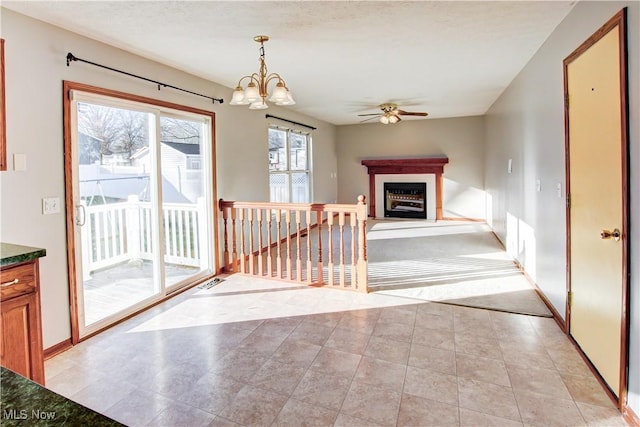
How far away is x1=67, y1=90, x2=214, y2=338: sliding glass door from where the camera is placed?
2.94 metres

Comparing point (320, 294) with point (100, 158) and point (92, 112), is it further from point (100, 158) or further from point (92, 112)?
point (92, 112)

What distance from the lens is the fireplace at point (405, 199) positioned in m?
8.52

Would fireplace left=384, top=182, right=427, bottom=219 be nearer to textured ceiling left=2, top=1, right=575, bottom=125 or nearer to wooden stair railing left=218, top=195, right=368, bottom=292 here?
wooden stair railing left=218, top=195, right=368, bottom=292

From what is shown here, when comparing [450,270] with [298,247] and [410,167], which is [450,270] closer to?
[298,247]

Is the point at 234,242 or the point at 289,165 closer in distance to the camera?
the point at 234,242

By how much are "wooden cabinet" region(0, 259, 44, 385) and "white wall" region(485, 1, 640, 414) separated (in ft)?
9.59

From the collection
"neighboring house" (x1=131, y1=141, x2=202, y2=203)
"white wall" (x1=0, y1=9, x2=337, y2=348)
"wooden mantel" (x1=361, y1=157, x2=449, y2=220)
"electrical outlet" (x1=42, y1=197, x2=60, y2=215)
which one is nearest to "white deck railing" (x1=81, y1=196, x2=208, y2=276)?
"neighboring house" (x1=131, y1=141, x2=202, y2=203)

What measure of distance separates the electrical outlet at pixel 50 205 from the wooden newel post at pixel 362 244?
2508mm

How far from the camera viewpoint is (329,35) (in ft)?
9.59

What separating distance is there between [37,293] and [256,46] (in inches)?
95.1

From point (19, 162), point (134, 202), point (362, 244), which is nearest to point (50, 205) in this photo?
point (19, 162)

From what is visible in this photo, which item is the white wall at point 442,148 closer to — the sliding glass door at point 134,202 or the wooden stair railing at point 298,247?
the wooden stair railing at point 298,247

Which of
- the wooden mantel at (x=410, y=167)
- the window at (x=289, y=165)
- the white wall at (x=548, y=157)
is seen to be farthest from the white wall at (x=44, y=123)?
the wooden mantel at (x=410, y=167)

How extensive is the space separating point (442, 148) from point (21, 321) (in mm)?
7992
